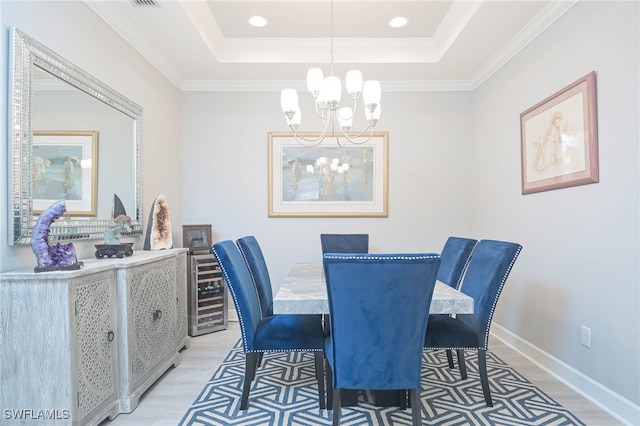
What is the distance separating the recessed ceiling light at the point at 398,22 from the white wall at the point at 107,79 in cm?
223

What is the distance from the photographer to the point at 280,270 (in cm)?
387

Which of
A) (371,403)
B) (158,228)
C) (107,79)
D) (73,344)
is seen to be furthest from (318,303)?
(107,79)

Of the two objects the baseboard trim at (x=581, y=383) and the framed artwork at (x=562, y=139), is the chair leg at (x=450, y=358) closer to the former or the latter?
the baseboard trim at (x=581, y=383)

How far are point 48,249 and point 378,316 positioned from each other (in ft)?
5.33

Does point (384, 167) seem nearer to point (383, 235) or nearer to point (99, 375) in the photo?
point (383, 235)

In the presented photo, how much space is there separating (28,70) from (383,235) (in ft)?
10.6

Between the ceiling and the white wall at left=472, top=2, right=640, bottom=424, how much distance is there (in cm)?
35

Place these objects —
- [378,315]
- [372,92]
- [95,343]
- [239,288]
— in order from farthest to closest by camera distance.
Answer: [372,92] < [239,288] < [95,343] < [378,315]

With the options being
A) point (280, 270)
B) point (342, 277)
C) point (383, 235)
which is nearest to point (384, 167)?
point (383, 235)

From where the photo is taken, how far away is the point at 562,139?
245cm

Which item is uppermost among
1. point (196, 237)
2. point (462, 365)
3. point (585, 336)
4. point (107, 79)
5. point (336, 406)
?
point (107, 79)

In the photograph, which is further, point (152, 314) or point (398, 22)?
point (398, 22)

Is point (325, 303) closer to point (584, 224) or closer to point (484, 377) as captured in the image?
point (484, 377)

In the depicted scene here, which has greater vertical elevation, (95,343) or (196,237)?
(196,237)
